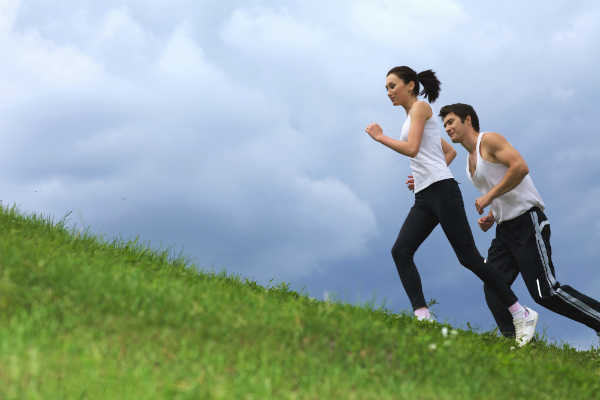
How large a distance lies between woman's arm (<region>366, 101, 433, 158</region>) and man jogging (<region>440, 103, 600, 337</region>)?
689 mm

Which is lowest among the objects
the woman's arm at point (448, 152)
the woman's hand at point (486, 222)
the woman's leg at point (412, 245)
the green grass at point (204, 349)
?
the green grass at point (204, 349)

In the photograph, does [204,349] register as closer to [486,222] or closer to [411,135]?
[411,135]

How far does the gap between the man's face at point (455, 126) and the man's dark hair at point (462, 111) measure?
46mm

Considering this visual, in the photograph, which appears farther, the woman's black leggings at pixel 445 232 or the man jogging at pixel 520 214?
the man jogging at pixel 520 214

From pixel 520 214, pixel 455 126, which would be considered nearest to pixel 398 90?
pixel 455 126

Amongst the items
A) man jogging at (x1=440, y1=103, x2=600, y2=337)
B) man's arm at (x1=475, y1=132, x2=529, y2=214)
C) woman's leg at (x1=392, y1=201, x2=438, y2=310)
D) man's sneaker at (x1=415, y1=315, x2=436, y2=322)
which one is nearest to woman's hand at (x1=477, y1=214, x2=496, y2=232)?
man jogging at (x1=440, y1=103, x2=600, y2=337)

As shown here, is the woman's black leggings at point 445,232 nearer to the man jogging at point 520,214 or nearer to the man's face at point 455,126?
A: the man jogging at point 520,214

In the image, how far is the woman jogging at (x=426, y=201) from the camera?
25.0ft

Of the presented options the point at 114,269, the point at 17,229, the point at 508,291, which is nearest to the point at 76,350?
the point at 114,269

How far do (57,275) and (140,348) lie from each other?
1521 mm

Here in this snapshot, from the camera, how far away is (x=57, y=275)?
238 inches

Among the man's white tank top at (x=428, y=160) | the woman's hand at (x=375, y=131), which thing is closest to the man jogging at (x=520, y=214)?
the man's white tank top at (x=428, y=160)

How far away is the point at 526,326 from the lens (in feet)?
26.7

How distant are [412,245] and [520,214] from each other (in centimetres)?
140
